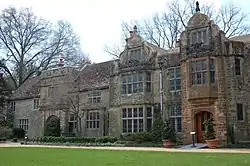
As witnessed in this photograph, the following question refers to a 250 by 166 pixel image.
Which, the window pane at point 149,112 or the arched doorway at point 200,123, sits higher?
the window pane at point 149,112

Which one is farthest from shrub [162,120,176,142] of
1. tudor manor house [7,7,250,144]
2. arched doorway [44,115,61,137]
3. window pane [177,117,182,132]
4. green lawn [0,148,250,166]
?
arched doorway [44,115,61,137]

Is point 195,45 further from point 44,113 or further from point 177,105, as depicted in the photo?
point 44,113

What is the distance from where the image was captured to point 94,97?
3428 centimetres

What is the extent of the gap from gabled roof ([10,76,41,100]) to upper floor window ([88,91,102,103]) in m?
9.31

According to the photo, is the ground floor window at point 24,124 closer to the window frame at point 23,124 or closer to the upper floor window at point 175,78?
the window frame at point 23,124

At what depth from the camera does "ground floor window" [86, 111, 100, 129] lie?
110ft

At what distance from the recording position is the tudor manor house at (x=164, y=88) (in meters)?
25.1

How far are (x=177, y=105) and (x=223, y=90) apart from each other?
435cm

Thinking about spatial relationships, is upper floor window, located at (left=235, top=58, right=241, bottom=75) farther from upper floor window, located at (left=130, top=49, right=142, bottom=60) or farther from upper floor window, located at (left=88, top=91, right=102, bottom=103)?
upper floor window, located at (left=88, top=91, right=102, bottom=103)

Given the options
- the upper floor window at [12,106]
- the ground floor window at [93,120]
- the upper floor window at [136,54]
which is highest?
the upper floor window at [136,54]

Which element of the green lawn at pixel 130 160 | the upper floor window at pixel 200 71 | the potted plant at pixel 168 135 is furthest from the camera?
the upper floor window at pixel 200 71

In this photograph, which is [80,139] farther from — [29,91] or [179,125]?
[29,91]

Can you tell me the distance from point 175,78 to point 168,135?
5117 millimetres

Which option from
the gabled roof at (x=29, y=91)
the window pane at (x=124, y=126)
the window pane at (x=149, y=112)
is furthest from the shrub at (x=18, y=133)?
the window pane at (x=149, y=112)
